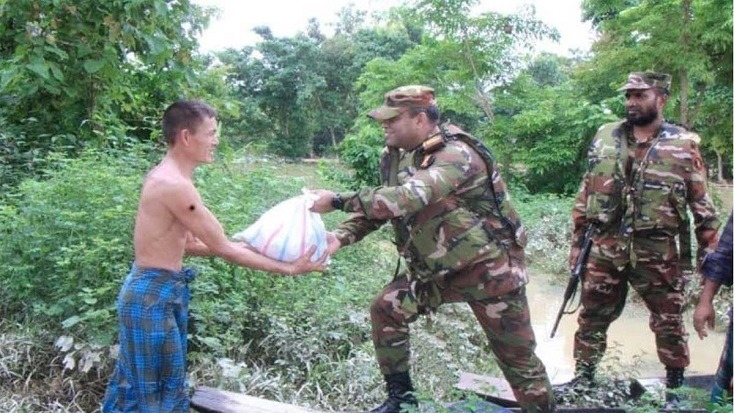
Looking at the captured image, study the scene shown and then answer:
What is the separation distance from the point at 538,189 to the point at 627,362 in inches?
419

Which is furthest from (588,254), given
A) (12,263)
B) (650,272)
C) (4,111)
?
(4,111)

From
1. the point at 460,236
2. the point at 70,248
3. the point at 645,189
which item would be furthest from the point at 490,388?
the point at 70,248

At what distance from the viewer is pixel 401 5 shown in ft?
48.8

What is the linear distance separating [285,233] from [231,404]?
98 centimetres

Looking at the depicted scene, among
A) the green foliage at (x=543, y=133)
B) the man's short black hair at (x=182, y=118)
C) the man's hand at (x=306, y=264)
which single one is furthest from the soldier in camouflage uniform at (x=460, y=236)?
the green foliage at (x=543, y=133)

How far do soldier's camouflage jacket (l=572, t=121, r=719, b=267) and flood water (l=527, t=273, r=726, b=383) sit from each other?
1.34 meters

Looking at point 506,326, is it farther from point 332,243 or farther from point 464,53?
point 464,53

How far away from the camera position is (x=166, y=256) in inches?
107

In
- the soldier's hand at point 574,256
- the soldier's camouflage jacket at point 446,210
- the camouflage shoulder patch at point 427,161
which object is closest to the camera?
the soldier's camouflage jacket at point 446,210

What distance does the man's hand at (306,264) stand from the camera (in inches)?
113

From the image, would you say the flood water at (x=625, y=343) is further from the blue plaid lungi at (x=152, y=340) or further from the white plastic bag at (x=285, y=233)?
the blue plaid lungi at (x=152, y=340)

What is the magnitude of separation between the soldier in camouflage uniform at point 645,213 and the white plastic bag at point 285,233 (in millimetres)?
1899

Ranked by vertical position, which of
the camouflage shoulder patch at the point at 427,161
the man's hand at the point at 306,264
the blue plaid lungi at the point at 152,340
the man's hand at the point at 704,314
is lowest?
the blue plaid lungi at the point at 152,340

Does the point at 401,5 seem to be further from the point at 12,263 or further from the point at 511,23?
the point at 12,263
